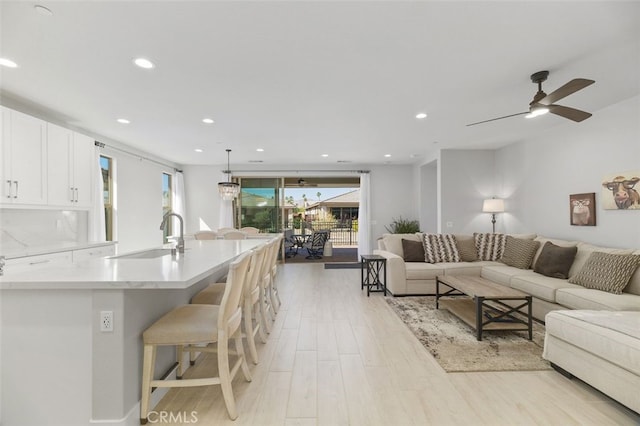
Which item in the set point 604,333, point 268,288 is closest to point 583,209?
A: point 604,333

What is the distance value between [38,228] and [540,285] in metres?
6.35

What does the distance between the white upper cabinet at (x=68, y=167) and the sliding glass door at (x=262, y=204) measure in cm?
420

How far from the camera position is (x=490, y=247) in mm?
5113

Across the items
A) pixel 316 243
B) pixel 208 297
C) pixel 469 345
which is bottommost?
pixel 469 345

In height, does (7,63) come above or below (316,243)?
above

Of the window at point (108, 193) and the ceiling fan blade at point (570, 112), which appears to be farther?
the window at point (108, 193)

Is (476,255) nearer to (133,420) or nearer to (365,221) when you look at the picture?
(365,221)

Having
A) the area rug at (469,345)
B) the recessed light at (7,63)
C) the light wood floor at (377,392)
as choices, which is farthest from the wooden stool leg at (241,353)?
the recessed light at (7,63)

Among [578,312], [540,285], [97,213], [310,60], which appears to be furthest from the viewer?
[97,213]

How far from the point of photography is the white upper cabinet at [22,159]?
304 cm

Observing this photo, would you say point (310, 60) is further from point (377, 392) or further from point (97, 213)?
point (97, 213)

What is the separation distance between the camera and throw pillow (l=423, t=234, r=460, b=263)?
5012 mm

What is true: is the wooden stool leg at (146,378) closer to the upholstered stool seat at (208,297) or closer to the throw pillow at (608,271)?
the upholstered stool seat at (208,297)

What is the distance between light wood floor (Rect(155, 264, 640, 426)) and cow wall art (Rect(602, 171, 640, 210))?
2.56 meters
